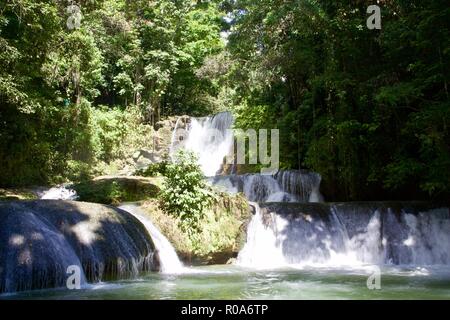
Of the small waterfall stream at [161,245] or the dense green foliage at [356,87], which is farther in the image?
the dense green foliage at [356,87]

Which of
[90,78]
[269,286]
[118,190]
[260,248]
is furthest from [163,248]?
[90,78]

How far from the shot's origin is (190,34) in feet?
99.1

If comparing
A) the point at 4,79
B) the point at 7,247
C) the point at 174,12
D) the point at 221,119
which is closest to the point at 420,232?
the point at 7,247

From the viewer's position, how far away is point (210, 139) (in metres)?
24.7

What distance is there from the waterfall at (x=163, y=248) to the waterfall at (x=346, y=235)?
1.89 m

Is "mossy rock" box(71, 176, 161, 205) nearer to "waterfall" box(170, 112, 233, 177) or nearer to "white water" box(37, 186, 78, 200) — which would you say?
"white water" box(37, 186, 78, 200)

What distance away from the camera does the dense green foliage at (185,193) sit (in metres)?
11.1

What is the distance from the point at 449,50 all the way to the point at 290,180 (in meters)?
6.93

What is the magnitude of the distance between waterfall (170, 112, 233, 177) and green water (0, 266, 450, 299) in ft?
43.1

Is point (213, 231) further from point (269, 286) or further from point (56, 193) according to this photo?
point (56, 193)

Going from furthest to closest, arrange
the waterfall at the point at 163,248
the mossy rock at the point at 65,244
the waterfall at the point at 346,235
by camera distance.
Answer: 1. the waterfall at the point at 346,235
2. the waterfall at the point at 163,248
3. the mossy rock at the point at 65,244
